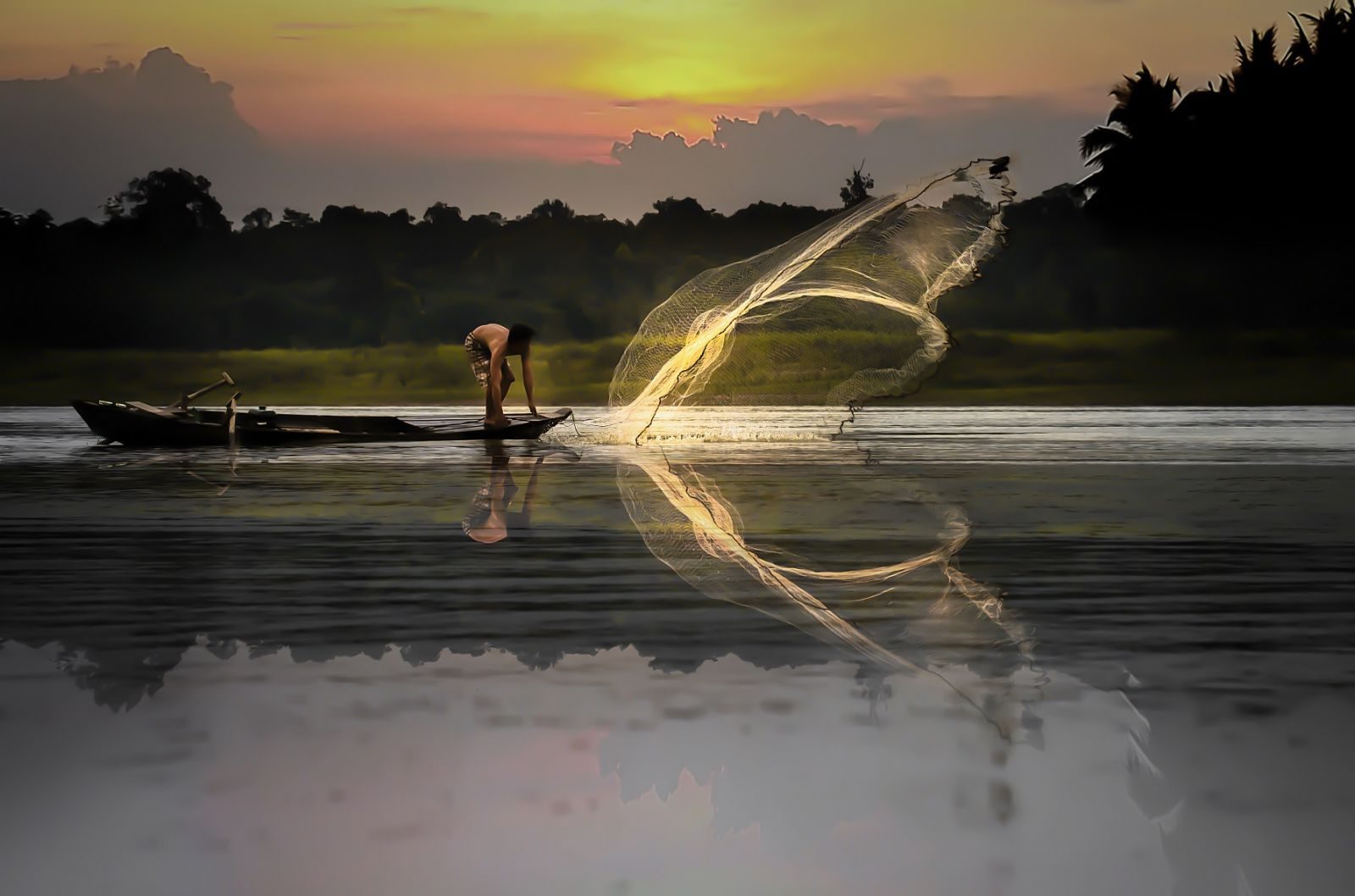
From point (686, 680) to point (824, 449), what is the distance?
2281 centimetres

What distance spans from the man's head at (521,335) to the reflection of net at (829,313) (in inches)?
60.5

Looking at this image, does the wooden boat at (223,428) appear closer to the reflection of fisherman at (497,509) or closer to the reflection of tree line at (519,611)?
the reflection of fisherman at (497,509)

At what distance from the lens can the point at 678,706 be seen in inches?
231

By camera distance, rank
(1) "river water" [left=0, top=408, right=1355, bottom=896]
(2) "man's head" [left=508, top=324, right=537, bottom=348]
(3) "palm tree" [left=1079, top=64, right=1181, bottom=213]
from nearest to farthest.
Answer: (1) "river water" [left=0, top=408, right=1355, bottom=896], (2) "man's head" [left=508, top=324, right=537, bottom=348], (3) "palm tree" [left=1079, top=64, right=1181, bottom=213]

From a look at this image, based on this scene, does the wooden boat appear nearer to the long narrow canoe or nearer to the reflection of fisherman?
the long narrow canoe

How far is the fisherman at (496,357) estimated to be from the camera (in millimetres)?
25141

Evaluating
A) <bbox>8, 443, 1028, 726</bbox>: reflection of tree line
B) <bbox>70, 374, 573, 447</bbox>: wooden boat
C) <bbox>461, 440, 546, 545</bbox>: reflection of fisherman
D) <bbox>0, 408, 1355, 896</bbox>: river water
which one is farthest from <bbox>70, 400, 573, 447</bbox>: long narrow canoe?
<bbox>8, 443, 1028, 726</bbox>: reflection of tree line

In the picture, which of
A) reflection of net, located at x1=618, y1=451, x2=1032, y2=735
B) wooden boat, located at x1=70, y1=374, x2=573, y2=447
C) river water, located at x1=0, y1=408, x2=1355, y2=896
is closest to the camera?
river water, located at x1=0, y1=408, x2=1355, y2=896

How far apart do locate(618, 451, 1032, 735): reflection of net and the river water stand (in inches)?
1.5

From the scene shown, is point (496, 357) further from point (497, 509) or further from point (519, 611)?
point (519, 611)

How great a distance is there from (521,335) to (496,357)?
0.83 m

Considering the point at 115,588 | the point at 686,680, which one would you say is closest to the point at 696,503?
the point at 115,588

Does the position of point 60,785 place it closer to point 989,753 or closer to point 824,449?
point 989,753

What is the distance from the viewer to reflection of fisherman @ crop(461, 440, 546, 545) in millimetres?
13078
